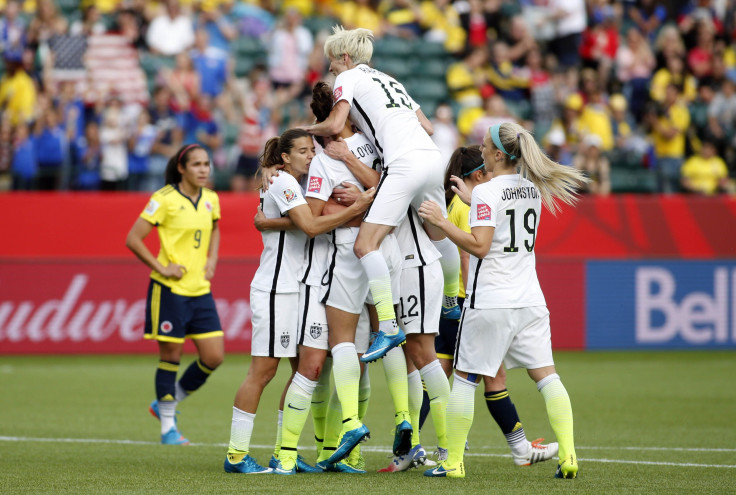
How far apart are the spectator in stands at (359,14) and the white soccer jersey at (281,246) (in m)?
13.5

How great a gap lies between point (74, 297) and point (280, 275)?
28.7ft

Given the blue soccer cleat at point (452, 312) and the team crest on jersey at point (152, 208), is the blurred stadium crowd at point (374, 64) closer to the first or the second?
the team crest on jersey at point (152, 208)

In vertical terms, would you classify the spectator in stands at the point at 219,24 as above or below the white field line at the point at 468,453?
above

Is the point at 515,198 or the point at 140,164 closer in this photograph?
the point at 515,198

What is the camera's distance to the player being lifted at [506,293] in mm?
6527

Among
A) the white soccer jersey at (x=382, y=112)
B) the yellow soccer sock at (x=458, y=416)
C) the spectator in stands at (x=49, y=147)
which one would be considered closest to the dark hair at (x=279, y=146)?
the white soccer jersey at (x=382, y=112)

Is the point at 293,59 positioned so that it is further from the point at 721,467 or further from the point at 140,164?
the point at 721,467

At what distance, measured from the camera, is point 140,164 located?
1623 cm

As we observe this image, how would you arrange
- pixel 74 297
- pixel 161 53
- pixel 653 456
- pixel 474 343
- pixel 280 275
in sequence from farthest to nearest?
pixel 161 53 < pixel 74 297 < pixel 653 456 < pixel 280 275 < pixel 474 343

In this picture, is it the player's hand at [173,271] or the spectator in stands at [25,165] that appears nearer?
the player's hand at [173,271]

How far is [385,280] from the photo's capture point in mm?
6805

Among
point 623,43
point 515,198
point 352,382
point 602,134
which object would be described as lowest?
point 352,382

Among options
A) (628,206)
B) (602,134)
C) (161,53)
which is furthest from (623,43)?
(161,53)

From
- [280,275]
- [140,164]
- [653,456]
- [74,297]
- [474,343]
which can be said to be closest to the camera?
[474,343]
